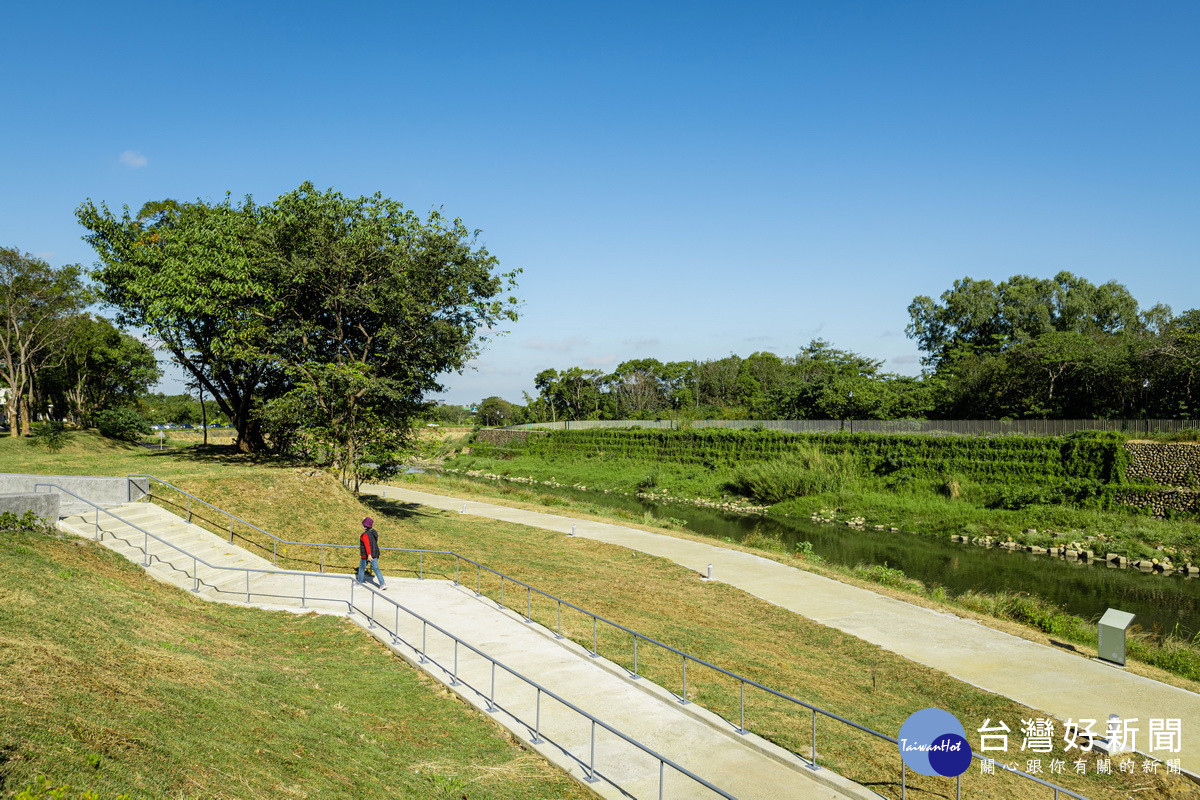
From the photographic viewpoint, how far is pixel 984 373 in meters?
62.9

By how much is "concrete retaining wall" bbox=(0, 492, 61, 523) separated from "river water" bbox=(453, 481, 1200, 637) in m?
26.3

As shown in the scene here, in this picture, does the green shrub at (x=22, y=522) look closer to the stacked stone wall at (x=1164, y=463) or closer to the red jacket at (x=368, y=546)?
the red jacket at (x=368, y=546)

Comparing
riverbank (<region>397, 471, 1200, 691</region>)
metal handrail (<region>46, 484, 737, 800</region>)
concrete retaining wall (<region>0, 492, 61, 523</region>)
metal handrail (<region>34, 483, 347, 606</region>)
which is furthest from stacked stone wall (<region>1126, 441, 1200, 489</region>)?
concrete retaining wall (<region>0, 492, 61, 523</region>)

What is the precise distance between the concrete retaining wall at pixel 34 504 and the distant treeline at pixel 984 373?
5657 cm

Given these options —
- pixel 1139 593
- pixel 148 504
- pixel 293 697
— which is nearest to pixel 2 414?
pixel 148 504

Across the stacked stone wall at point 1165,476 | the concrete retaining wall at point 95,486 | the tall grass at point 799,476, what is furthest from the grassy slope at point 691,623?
the stacked stone wall at point 1165,476

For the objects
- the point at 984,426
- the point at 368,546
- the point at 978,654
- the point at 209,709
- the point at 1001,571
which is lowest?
the point at 1001,571

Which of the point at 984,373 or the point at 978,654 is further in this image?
the point at 984,373

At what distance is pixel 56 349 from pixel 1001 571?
5733 cm

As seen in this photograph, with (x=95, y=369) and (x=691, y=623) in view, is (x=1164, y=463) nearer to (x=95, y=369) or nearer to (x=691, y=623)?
(x=691, y=623)

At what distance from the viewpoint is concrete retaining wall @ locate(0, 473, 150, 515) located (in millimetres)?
18797

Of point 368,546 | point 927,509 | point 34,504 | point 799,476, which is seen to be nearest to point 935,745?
point 368,546

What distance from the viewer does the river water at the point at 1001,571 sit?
25.4 metres

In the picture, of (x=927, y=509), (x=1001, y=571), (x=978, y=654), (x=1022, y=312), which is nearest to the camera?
(x=978, y=654)
